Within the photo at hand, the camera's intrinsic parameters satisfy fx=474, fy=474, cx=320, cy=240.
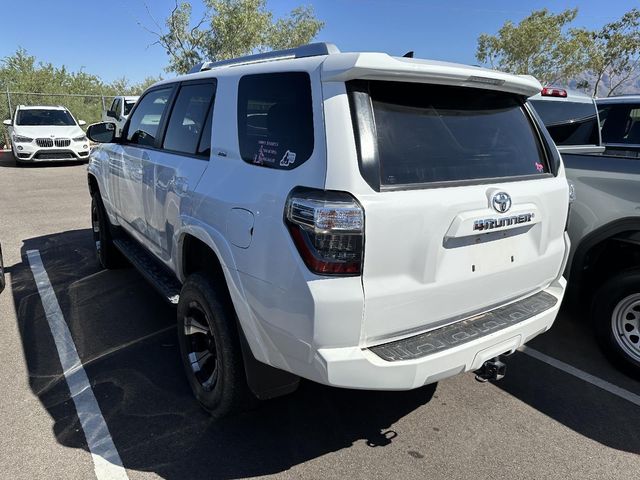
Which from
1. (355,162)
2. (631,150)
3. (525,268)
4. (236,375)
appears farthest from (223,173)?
(631,150)

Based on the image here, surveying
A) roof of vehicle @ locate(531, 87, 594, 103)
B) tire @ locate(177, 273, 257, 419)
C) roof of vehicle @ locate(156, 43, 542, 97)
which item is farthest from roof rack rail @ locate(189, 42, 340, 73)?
roof of vehicle @ locate(531, 87, 594, 103)

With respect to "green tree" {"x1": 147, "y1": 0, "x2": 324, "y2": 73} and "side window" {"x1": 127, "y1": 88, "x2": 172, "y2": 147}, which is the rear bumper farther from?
"green tree" {"x1": 147, "y1": 0, "x2": 324, "y2": 73}

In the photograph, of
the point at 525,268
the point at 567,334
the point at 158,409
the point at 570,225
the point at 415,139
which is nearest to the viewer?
the point at 415,139

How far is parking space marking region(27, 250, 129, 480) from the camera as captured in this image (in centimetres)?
242

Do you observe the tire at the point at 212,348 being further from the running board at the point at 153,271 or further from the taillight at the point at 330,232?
the taillight at the point at 330,232

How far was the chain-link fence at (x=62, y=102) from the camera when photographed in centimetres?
1842

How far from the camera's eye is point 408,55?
2.63 meters

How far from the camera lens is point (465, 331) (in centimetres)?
231

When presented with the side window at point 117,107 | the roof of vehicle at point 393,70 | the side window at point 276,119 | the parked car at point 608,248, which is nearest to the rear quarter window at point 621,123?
the parked car at point 608,248

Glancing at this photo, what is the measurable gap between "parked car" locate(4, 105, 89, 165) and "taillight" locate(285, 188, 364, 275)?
1344cm

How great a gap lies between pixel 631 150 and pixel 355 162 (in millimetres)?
4860

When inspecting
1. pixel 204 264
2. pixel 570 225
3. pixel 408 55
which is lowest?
pixel 204 264

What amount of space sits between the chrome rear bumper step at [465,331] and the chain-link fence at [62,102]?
808 inches

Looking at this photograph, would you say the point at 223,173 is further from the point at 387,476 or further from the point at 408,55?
the point at 387,476
